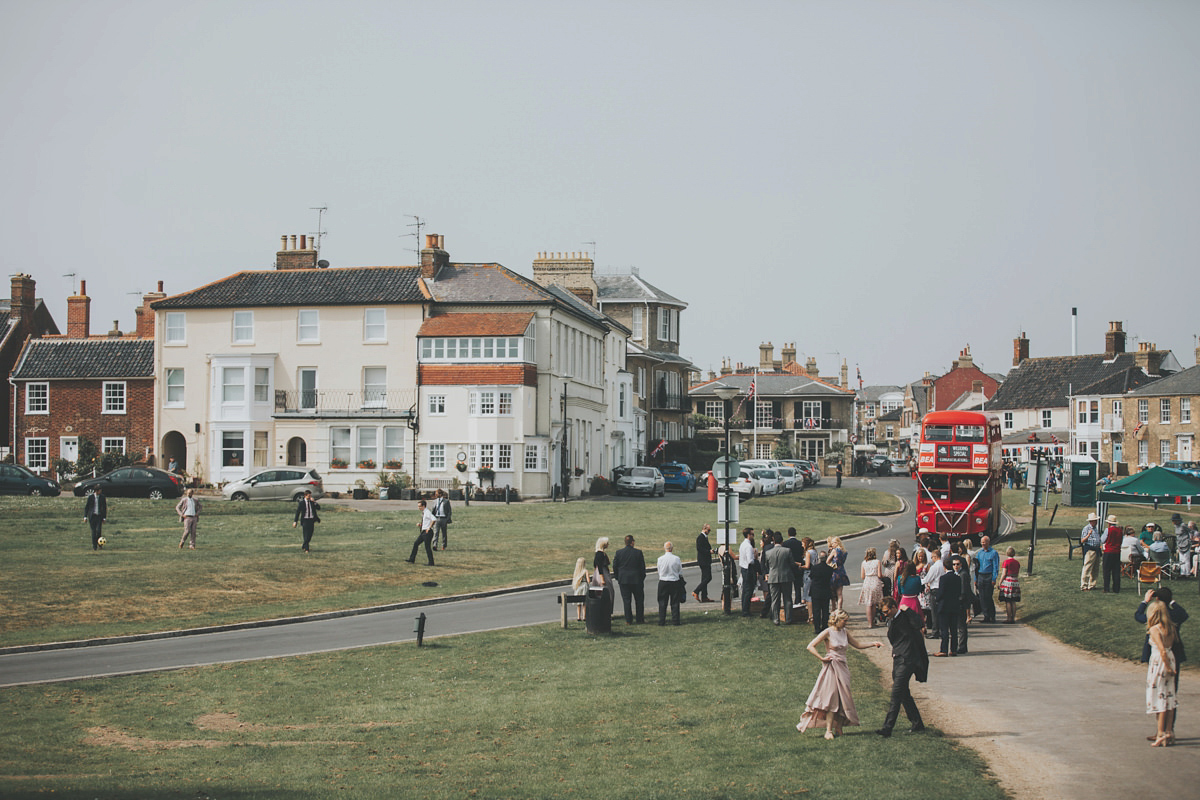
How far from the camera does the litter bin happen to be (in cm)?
2320

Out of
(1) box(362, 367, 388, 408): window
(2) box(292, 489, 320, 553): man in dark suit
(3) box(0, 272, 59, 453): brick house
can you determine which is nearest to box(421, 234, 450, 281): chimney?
(1) box(362, 367, 388, 408): window

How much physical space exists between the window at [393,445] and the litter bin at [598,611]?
34.5 metres

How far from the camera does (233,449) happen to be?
58344mm

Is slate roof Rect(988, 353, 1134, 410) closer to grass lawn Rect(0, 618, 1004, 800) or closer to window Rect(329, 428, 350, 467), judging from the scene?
window Rect(329, 428, 350, 467)

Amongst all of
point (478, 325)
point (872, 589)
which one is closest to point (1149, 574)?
point (872, 589)

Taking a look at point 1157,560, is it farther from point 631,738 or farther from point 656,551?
point 631,738

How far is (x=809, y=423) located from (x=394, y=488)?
53562 millimetres

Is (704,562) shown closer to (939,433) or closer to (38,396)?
(939,433)

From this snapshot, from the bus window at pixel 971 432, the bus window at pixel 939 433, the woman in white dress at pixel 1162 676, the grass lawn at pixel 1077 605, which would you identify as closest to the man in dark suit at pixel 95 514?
the grass lawn at pixel 1077 605

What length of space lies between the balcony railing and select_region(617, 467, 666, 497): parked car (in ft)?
39.9

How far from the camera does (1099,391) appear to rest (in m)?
87.7

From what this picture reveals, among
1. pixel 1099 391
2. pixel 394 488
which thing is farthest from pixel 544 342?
pixel 1099 391

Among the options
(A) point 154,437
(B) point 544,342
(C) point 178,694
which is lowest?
(C) point 178,694

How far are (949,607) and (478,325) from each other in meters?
37.9
